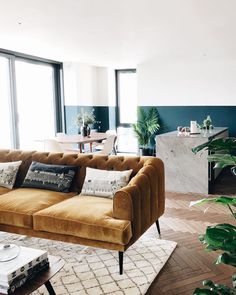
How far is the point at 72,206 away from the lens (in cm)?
292

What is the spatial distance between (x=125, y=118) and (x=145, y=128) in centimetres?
126

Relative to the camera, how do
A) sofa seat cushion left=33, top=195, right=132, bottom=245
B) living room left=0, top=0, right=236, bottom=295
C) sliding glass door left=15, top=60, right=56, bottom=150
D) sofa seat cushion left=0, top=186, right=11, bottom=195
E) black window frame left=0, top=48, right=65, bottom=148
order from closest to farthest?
sofa seat cushion left=33, top=195, right=132, bottom=245 → living room left=0, top=0, right=236, bottom=295 → sofa seat cushion left=0, top=186, right=11, bottom=195 → black window frame left=0, top=48, right=65, bottom=148 → sliding glass door left=15, top=60, right=56, bottom=150

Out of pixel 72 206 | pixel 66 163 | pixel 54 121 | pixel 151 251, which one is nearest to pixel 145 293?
pixel 151 251

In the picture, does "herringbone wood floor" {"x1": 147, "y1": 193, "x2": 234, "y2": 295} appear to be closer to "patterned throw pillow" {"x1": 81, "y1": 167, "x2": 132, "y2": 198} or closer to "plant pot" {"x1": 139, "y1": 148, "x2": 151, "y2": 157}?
"patterned throw pillow" {"x1": 81, "y1": 167, "x2": 132, "y2": 198}

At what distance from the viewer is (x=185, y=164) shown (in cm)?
507

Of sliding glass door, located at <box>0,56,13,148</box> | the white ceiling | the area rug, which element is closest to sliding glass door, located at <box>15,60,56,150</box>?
sliding glass door, located at <box>0,56,13,148</box>

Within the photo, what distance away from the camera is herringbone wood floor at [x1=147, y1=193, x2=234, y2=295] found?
8.29 feet

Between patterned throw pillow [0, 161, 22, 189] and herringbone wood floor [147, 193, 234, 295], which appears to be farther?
patterned throw pillow [0, 161, 22, 189]

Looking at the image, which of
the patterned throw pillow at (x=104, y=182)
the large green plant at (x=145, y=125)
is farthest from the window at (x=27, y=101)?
the patterned throw pillow at (x=104, y=182)

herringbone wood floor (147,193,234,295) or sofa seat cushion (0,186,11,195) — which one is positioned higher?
sofa seat cushion (0,186,11,195)

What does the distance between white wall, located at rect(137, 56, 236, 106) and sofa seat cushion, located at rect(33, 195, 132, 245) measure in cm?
505

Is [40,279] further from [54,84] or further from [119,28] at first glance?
[54,84]

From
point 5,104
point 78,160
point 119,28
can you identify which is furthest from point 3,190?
point 5,104

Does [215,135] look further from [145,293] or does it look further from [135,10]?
[145,293]
